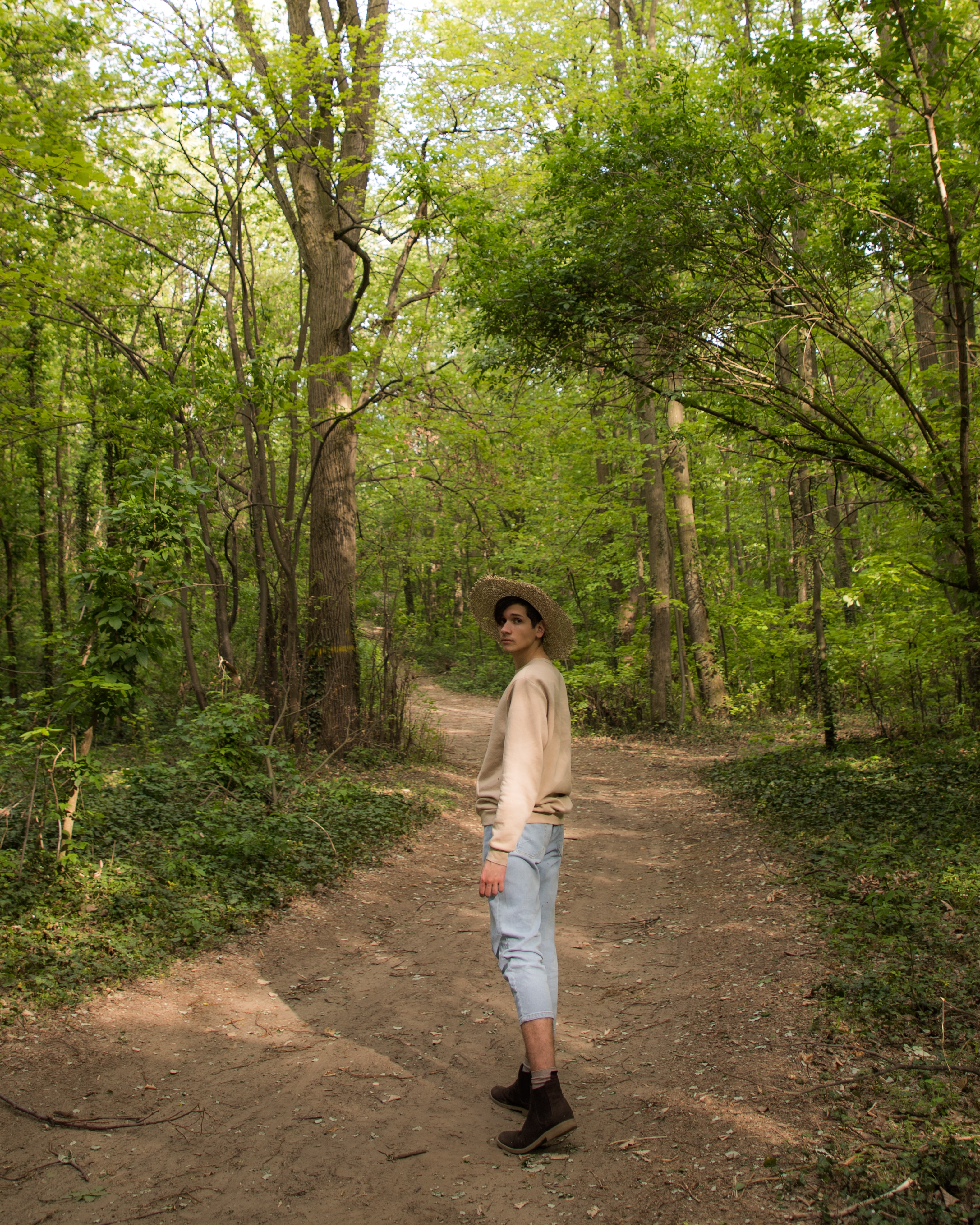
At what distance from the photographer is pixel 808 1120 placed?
2949 mm

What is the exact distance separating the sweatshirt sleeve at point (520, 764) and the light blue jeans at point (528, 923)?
0.08 metres

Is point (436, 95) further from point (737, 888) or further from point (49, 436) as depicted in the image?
point (737, 888)

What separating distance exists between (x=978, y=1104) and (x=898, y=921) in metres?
1.93

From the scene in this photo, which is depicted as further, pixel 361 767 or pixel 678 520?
pixel 678 520

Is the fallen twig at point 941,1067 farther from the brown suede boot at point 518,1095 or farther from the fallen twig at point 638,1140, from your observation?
the brown suede boot at point 518,1095

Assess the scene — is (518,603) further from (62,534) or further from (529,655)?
(62,534)

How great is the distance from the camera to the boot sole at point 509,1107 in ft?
11.1

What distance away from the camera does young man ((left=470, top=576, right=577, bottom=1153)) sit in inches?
122

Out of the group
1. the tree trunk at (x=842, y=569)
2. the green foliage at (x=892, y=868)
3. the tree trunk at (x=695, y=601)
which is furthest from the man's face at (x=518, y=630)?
the tree trunk at (x=695, y=601)

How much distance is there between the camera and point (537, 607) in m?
3.64

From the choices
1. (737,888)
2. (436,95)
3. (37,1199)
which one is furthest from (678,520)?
(37,1199)

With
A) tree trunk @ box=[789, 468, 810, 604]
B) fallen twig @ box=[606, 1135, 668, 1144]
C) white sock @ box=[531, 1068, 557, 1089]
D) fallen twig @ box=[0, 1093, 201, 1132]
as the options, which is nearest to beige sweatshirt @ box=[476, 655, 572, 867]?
white sock @ box=[531, 1068, 557, 1089]

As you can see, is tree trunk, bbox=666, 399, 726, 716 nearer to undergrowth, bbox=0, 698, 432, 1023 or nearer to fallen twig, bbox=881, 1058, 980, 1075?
undergrowth, bbox=0, 698, 432, 1023

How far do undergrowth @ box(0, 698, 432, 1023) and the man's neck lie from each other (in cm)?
295
